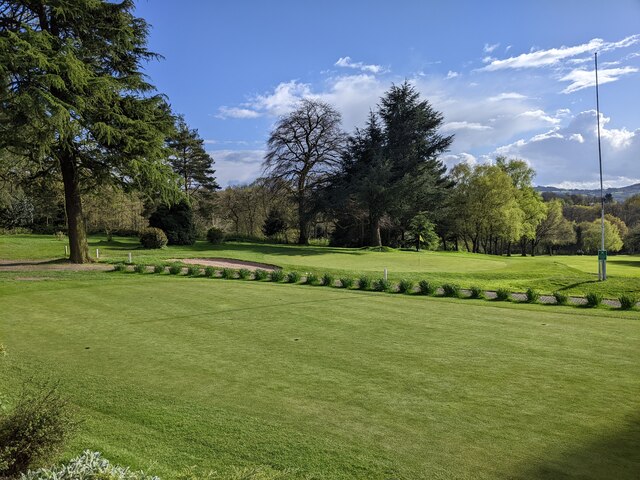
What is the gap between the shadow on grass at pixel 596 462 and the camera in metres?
3.44

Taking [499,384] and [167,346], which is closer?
[499,384]

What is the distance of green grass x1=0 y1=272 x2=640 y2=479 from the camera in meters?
3.70

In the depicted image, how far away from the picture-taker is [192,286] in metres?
15.0

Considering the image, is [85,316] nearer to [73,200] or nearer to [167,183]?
[167,183]

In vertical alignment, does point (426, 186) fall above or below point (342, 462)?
above

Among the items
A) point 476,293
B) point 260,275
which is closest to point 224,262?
point 260,275

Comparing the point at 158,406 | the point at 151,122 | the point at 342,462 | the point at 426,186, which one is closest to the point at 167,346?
the point at 158,406

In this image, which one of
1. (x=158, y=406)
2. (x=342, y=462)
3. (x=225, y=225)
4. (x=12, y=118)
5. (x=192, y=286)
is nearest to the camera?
(x=342, y=462)

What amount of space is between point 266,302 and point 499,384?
7.56 m

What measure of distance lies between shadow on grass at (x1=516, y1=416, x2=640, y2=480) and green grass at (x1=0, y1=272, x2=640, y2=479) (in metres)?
0.02

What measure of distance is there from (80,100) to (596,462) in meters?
20.7

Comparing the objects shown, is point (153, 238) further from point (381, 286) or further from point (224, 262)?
point (381, 286)

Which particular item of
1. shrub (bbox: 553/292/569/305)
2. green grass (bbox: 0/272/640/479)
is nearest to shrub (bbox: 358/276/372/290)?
green grass (bbox: 0/272/640/479)

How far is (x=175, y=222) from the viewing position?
114 feet
